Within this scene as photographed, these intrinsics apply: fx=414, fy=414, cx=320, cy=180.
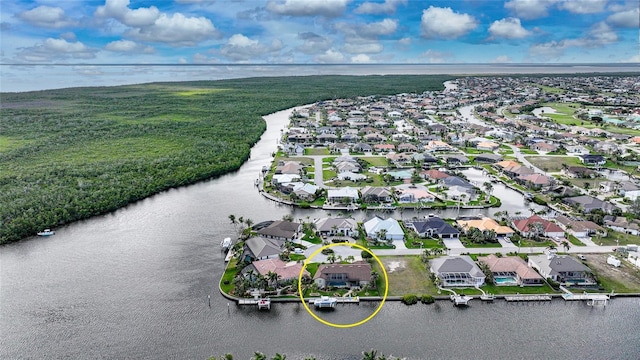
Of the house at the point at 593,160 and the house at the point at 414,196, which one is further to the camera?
the house at the point at 593,160

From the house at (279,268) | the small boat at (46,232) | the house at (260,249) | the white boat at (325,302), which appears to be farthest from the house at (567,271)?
the small boat at (46,232)

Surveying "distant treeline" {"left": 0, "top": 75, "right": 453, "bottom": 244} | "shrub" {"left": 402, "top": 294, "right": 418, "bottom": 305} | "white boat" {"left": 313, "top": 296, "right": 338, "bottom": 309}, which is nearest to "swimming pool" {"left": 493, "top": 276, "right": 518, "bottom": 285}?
"shrub" {"left": 402, "top": 294, "right": 418, "bottom": 305}

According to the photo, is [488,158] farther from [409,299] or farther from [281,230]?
[409,299]

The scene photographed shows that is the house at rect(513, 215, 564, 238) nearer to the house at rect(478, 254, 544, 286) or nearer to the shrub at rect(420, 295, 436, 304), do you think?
the house at rect(478, 254, 544, 286)

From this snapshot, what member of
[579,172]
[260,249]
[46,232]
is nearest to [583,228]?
[579,172]

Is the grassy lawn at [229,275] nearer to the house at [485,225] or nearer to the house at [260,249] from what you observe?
Answer: the house at [260,249]

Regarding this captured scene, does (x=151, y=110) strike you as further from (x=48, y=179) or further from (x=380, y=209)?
(x=380, y=209)

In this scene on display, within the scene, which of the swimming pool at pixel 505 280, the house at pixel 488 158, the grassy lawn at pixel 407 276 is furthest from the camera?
the house at pixel 488 158
